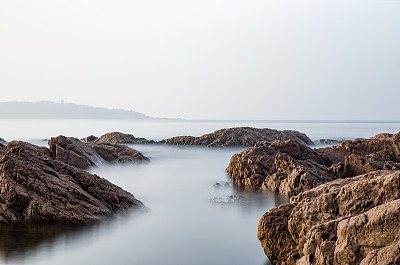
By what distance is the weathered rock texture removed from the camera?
16.1 meters

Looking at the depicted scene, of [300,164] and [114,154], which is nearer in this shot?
[300,164]

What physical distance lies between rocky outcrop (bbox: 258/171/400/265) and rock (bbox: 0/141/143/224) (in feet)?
18.3

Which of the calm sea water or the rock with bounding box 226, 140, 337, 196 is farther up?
the rock with bounding box 226, 140, 337, 196

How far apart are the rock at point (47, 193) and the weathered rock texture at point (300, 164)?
7.58 meters

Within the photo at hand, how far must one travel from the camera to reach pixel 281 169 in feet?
59.1

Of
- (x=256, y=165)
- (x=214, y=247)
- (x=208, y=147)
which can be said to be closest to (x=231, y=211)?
(x=214, y=247)

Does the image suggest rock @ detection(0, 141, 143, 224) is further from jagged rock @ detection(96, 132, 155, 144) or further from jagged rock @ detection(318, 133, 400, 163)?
jagged rock @ detection(96, 132, 155, 144)

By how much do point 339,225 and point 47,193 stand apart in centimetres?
791

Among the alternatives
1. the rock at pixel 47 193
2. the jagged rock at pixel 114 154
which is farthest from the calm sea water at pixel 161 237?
the jagged rock at pixel 114 154

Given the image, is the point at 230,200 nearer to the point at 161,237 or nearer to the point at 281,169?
Answer: the point at 281,169

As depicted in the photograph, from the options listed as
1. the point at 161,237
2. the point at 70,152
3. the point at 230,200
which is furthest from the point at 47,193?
the point at 70,152

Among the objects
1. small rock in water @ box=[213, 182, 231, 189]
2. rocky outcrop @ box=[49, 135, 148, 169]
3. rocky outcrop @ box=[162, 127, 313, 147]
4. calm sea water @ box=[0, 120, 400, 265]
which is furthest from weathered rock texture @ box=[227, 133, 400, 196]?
rocky outcrop @ box=[162, 127, 313, 147]

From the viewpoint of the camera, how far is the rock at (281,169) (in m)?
15.8

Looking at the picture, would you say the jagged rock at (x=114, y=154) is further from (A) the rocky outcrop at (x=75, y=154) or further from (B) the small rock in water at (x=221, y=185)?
(B) the small rock in water at (x=221, y=185)
